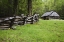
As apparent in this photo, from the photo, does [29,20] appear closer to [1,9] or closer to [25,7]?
[1,9]

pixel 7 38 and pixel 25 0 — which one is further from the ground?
pixel 25 0

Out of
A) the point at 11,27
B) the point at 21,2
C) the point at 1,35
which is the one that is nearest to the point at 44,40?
the point at 1,35

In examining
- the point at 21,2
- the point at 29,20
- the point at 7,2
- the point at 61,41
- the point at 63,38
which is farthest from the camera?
the point at 21,2

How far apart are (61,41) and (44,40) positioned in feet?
4.40

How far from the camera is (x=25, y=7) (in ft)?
112

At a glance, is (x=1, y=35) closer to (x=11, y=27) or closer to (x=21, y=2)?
(x=11, y=27)

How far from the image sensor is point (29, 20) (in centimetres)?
2033

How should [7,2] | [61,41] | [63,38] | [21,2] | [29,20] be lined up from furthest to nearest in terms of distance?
1. [21,2]
2. [7,2]
3. [29,20]
4. [63,38]
5. [61,41]

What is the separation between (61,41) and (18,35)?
132 inches

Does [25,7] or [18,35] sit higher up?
[25,7]

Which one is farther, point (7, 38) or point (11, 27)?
point (11, 27)

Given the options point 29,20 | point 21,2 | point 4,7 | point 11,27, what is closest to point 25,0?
point 21,2

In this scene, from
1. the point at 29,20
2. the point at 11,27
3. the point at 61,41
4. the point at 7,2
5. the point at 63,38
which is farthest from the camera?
the point at 7,2

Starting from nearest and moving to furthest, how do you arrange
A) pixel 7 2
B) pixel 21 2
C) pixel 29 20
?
pixel 29 20 → pixel 7 2 → pixel 21 2
